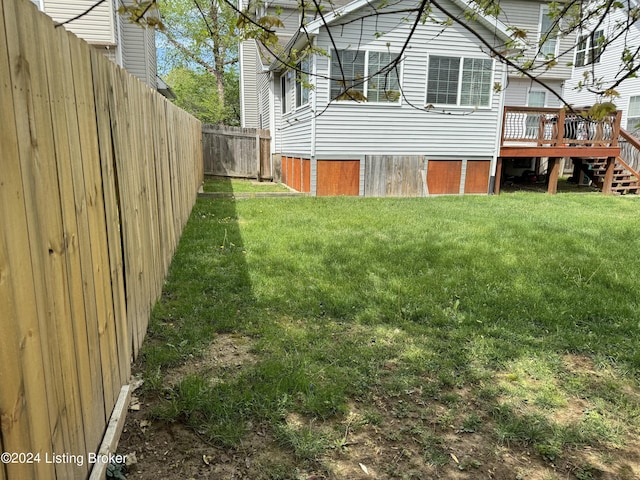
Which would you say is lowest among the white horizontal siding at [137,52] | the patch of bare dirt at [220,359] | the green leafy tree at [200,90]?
the patch of bare dirt at [220,359]

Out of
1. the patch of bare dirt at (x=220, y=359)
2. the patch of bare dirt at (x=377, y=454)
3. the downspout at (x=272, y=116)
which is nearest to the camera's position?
the patch of bare dirt at (x=377, y=454)

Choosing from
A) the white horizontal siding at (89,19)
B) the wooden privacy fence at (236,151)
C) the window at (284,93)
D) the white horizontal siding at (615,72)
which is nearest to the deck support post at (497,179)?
the white horizontal siding at (615,72)

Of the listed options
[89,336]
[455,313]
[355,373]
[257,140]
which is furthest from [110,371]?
[257,140]

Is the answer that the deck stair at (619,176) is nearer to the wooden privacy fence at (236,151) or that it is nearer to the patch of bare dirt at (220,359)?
the wooden privacy fence at (236,151)

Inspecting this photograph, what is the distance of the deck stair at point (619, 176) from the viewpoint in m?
13.3

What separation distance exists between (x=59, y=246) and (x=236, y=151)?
1554 centimetres

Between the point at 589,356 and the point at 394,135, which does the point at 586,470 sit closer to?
the point at 589,356

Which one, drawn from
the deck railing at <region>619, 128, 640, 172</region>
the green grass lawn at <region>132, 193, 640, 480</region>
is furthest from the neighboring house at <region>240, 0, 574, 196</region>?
the green grass lawn at <region>132, 193, 640, 480</region>

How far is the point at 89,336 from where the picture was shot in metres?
1.81

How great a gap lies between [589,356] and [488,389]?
1.01 meters

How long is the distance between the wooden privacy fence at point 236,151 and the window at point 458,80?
21.9 feet

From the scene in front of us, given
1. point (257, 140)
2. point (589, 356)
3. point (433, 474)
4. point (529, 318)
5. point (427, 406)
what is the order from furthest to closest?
1. point (257, 140)
2. point (529, 318)
3. point (589, 356)
4. point (427, 406)
5. point (433, 474)

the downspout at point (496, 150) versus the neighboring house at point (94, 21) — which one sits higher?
the neighboring house at point (94, 21)

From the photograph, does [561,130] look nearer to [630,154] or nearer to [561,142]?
[561,142]
